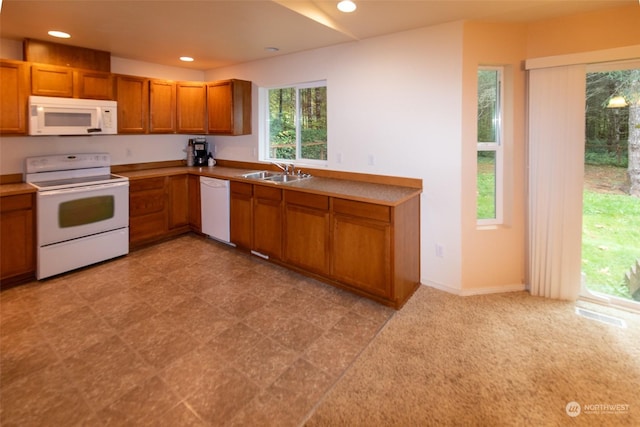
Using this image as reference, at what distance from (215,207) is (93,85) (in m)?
1.90

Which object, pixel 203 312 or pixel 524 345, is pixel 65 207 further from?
pixel 524 345

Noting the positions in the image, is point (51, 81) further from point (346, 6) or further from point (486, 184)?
point (486, 184)

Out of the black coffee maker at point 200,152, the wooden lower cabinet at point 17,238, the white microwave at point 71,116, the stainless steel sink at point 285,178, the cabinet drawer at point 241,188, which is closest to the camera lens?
the wooden lower cabinet at point 17,238

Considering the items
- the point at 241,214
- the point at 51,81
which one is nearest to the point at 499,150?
the point at 241,214

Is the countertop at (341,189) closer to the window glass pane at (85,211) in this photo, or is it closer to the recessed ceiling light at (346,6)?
the window glass pane at (85,211)

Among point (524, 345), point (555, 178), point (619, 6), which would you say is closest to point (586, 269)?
point (555, 178)

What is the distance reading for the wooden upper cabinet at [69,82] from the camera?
3.45 m

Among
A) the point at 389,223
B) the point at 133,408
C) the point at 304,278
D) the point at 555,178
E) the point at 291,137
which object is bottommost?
the point at 133,408

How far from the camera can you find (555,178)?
9.64ft

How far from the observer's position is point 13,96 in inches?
130

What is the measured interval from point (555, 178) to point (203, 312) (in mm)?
3183

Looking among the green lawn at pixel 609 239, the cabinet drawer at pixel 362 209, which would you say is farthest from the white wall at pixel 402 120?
the green lawn at pixel 609 239

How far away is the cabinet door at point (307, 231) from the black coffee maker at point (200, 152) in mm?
2344

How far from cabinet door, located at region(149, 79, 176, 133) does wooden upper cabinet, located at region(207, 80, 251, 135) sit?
1.60 feet
